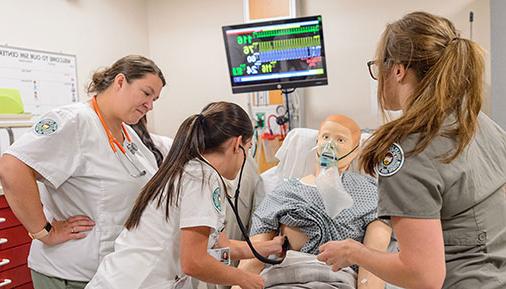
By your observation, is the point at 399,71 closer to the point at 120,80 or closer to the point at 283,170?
the point at 120,80

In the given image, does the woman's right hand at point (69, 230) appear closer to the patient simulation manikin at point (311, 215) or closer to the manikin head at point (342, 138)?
the patient simulation manikin at point (311, 215)

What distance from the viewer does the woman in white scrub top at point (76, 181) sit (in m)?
1.57

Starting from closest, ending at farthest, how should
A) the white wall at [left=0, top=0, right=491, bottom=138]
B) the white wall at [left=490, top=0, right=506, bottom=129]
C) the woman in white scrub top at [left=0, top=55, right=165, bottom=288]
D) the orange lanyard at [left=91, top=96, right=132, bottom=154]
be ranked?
the woman in white scrub top at [left=0, top=55, right=165, bottom=288]
the orange lanyard at [left=91, top=96, right=132, bottom=154]
the white wall at [left=490, top=0, right=506, bottom=129]
the white wall at [left=0, top=0, right=491, bottom=138]

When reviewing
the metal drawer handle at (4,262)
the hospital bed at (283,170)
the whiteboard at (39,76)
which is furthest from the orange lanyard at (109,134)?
the whiteboard at (39,76)

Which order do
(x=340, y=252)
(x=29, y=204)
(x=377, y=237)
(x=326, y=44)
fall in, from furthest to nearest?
(x=326, y=44) < (x=377, y=237) < (x=29, y=204) < (x=340, y=252)

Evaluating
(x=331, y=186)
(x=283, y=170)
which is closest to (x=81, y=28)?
(x=283, y=170)

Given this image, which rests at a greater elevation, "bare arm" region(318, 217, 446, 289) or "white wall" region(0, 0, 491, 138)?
"white wall" region(0, 0, 491, 138)

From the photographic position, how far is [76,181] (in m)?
1.62

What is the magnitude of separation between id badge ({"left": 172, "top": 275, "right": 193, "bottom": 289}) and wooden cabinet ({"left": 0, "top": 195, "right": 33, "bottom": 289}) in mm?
1287

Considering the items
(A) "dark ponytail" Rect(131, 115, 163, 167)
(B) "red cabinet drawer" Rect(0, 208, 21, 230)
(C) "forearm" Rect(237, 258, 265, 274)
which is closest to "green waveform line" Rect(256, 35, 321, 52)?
(A) "dark ponytail" Rect(131, 115, 163, 167)

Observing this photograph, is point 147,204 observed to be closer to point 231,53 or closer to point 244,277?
point 244,277

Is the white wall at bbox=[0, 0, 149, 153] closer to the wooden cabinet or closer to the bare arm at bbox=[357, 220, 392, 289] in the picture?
the wooden cabinet

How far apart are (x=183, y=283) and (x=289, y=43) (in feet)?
6.51

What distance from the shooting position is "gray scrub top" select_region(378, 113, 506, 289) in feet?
3.19
